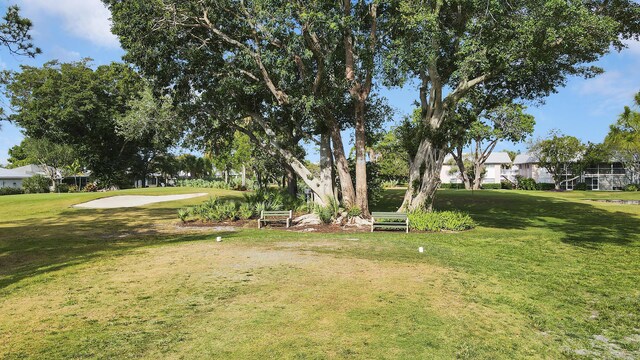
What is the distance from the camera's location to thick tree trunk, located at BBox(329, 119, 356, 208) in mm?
18312

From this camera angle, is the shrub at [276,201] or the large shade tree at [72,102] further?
the large shade tree at [72,102]

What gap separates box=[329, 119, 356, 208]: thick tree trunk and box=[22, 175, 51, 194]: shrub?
46.6 meters

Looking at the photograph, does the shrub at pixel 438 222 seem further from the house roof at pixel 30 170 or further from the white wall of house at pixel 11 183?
the house roof at pixel 30 170

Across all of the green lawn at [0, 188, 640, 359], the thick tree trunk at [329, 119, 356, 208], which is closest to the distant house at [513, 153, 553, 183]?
the thick tree trunk at [329, 119, 356, 208]

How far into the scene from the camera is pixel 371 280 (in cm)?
805

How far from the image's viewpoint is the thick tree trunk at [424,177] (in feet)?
61.2

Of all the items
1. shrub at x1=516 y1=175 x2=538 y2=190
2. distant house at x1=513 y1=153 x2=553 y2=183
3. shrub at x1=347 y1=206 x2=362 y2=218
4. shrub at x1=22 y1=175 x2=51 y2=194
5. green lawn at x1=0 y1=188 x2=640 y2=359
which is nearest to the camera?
green lawn at x1=0 y1=188 x2=640 y2=359

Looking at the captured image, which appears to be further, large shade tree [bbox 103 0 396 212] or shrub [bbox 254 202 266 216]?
shrub [bbox 254 202 266 216]

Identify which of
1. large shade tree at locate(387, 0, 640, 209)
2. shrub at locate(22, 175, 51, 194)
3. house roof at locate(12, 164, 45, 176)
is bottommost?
shrub at locate(22, 175, 51, 194)

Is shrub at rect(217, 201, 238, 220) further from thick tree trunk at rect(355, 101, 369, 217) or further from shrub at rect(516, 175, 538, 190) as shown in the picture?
shrub at rect(516, 175, 538, 190)

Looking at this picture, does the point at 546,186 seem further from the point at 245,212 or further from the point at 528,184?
the point at 245,212

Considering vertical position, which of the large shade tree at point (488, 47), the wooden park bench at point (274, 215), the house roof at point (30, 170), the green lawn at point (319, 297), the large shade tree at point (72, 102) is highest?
the large shade tree at point (72, 102)

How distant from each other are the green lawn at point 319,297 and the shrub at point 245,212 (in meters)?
4.67

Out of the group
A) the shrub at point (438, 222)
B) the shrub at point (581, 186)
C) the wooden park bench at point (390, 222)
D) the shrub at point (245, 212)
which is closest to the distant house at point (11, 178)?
the shrub at point (245, 212)
